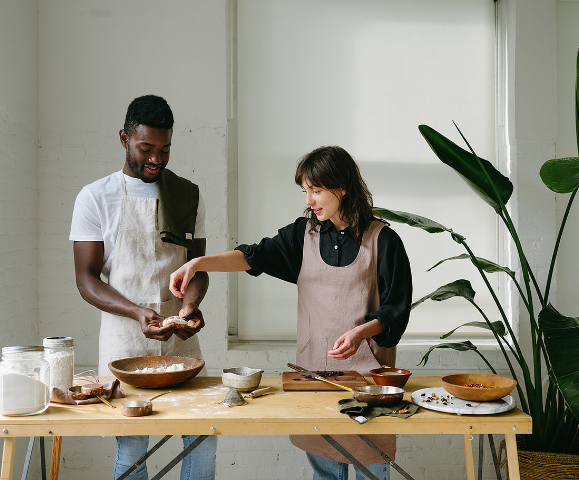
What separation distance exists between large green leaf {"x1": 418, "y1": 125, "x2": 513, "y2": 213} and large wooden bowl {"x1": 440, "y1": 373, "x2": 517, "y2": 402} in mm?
1152

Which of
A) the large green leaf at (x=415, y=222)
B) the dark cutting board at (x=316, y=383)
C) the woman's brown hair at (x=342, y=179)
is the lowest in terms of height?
the dark cutting board at (x=316, y=383)

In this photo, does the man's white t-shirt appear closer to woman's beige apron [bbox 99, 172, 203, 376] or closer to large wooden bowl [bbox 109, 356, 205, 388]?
woman's beige apron [bbox 99, 172, 203, 376]

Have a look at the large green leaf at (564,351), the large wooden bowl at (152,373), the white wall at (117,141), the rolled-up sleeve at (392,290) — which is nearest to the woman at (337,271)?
the rolled-up sleeve at (392,290)

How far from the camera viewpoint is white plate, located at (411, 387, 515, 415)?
182 cm

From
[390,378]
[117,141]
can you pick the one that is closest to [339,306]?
[390,378]

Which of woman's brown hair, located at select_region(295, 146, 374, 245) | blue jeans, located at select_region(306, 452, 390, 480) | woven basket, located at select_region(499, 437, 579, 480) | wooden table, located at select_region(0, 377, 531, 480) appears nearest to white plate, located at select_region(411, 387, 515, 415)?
wooden table, located at select_region(0, 377, 531, 480)

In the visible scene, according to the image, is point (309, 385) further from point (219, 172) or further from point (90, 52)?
point (90, 52)

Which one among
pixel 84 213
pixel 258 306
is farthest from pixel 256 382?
pixel 258 306

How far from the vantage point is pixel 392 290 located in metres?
2.27

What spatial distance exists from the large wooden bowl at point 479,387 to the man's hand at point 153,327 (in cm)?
110

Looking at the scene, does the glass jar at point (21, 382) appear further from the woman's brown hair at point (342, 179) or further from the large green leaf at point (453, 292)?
the large green leaf at point (453, 292)

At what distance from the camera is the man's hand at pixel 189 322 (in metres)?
2.34

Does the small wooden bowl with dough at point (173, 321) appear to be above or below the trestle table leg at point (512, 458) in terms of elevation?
above

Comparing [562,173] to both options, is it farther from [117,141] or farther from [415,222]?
[117,141]
